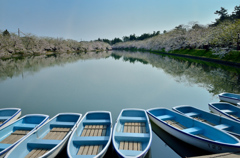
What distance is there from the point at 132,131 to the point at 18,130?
199 inches

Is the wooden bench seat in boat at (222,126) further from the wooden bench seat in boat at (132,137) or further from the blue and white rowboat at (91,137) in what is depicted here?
the blue and white rowboat at (91,137)

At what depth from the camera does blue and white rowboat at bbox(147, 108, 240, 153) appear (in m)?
4.81

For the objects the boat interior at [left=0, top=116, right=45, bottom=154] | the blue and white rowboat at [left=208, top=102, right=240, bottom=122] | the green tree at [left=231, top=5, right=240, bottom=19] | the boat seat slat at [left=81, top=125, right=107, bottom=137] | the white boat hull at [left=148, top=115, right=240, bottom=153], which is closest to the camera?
the white boat hull at [left=148, top=115, right=240, bottom=153]

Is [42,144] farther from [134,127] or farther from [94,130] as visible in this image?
[134,127]

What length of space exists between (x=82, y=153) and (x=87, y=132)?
129 centimetres

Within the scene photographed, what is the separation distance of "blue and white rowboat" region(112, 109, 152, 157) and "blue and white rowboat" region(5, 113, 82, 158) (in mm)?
1946

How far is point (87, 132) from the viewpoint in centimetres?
611

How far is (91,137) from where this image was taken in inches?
213

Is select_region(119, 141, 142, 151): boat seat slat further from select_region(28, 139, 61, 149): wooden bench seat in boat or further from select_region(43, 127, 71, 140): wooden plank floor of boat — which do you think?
select_region(43, 127, 71, 140): wooden plank floor of boat

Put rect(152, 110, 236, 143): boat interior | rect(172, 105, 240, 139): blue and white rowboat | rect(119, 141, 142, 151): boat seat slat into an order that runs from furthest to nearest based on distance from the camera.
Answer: rect(172, 105, 240, 139): blue and white rowboat, rect(152, 110, 236, 143): boat interior, rect(119, 141, 142, 151): boat seat slat

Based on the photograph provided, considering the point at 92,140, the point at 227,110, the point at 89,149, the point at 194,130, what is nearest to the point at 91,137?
the point at 92,140

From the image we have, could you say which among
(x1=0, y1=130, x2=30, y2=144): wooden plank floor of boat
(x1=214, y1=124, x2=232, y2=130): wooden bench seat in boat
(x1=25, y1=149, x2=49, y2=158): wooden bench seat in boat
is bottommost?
(x1=25, y1=149, x2=49, y2=158): wooden bench seat in boat

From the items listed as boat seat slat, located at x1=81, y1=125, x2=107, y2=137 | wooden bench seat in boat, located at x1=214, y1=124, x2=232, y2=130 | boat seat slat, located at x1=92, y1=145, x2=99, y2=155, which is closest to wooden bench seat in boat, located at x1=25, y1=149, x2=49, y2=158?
boat seat slat, located at x1=81, y1=125, x2=107, y2=137

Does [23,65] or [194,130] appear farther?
[23,65]
